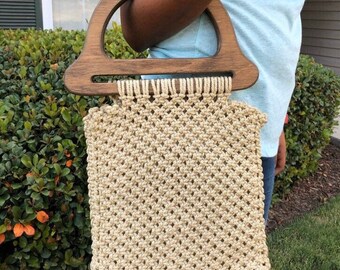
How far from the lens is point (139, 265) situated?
1082 mm

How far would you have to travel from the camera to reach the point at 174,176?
1067 millimetres

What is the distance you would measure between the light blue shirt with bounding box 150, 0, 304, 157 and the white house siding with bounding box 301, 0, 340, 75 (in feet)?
25.6

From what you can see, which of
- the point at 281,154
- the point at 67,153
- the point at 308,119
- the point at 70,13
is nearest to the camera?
the point at 281,154

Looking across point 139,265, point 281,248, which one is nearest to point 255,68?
point 139,265

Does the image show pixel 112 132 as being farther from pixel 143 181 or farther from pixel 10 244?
pixel 10 244

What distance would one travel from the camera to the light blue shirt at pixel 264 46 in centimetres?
112

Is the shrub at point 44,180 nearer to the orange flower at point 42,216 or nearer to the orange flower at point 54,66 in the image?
the orange flower at point 42,216

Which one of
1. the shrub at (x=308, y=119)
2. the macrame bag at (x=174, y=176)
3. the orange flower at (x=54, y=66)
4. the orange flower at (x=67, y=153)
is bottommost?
the shrub at (x=308, y=119)

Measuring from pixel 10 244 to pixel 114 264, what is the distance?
59.7 inches

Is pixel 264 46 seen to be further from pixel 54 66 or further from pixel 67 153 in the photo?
pixel 54 66

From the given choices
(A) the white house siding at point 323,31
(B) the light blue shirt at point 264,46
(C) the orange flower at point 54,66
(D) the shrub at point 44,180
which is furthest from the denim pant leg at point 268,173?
(A) the white house siding at point 323,31

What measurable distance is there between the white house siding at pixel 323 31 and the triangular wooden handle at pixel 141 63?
8038 millimetres

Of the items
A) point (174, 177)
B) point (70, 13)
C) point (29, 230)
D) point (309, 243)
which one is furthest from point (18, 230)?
point (70, 13)

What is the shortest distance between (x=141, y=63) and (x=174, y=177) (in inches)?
9.6
